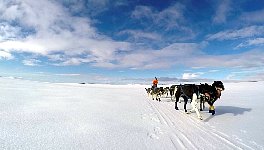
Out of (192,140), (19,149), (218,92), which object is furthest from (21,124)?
(218,92)

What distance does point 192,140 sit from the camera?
18.5ft

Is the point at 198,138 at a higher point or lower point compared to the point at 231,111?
lower

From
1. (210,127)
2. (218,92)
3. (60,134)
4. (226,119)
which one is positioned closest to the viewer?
(60,134)

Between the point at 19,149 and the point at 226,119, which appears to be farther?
the point at 226,119

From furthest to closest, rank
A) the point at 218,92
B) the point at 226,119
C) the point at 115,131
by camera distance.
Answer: the point at 218,92, the point at 226,119, the point at 115,131

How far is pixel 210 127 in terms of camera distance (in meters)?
7.42

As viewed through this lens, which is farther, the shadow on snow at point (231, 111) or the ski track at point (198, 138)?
the shadow on snow at point (231, 111)

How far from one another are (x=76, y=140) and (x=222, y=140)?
3682mm

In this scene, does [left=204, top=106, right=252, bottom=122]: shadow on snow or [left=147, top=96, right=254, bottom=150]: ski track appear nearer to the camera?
[left=147, top=96, right=254, bottom=150]: ski track

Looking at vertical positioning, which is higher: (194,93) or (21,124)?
(194,93)

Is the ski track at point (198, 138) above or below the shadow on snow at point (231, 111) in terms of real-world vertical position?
below

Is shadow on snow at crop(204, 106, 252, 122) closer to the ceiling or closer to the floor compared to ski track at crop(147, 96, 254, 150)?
closer to the ceiling

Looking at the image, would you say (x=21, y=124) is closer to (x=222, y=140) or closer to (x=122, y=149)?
(x=122, y=149)

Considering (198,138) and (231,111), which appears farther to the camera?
(231,111)
